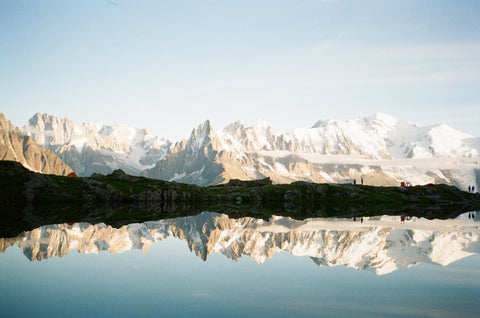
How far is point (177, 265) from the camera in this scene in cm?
4416

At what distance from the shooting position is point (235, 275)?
39.2 metres

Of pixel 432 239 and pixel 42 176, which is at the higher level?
pixel 42 176

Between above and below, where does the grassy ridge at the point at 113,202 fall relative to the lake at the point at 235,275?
above

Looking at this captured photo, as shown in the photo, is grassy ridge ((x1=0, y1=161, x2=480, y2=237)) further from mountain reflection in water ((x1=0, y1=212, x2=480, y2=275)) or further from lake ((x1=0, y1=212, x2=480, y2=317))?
lake ((x1=0, y1=212, x2=480, y2=317))

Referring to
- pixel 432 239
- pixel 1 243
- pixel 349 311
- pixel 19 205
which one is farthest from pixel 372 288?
pixel 19 205

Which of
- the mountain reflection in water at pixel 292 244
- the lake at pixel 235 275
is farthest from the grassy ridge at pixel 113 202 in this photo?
the lake at pixel 235 275

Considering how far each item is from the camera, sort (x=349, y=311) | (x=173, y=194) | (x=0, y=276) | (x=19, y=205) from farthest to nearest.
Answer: (x=173, y=194), (x=19, y=205), (x=0, y=276), (x=349, y=311)

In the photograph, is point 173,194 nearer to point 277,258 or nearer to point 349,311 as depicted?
point 277,258

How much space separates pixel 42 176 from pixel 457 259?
128m

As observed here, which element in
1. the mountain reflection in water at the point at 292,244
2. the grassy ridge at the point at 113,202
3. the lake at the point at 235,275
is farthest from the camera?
the grassy ridge at the point at 113,202

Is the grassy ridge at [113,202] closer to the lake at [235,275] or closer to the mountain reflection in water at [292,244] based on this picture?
the mountain reflection in water at [292,244]

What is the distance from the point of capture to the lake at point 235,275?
92.2ft

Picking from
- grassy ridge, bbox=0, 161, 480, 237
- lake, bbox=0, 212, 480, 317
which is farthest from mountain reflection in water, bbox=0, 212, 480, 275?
grassy ridge, bbox=0, 161, 480, 237

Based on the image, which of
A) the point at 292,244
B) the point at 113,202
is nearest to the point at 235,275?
the point at 292,244
